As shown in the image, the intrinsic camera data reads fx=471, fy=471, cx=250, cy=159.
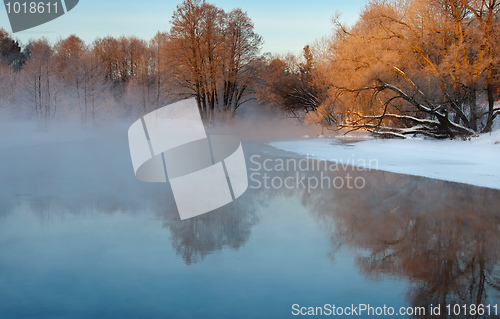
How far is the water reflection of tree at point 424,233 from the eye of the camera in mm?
4957

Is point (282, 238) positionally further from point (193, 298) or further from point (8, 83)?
point (8, 83)

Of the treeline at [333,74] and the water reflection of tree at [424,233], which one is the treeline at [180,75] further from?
the water reflection of tree at [424,233]

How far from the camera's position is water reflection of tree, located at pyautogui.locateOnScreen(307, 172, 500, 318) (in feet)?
16.3

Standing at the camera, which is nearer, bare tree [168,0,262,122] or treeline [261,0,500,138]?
treeline [261,0,500,138]

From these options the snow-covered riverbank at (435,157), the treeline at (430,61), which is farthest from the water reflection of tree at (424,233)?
the treeline at (430,61)

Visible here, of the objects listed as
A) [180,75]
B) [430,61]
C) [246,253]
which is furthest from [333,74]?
[246,253]

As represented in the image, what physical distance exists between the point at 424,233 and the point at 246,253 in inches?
110

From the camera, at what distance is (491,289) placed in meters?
Answer: 4.78

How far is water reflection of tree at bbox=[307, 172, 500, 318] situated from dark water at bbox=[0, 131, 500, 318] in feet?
0.08

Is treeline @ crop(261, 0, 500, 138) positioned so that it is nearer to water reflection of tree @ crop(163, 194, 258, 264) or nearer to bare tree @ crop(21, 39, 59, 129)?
water reflection of tree @ crop(163, 194, 258, 264)

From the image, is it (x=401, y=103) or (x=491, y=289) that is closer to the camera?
(x=491, y=289)

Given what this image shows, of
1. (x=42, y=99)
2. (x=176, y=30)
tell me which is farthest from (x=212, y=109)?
(x=42, y=99)

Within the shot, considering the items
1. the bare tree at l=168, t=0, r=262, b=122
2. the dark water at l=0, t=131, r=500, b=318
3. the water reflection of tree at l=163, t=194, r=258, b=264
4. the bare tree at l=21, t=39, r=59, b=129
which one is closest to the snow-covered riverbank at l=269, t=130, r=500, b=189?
the dark water at l=0, t=131, r=500, b=318

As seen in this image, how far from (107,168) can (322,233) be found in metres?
10.4
